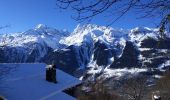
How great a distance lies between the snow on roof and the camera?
3102cm

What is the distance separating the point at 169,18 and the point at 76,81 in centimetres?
3800

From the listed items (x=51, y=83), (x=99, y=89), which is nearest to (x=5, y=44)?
(x=51, y=83)

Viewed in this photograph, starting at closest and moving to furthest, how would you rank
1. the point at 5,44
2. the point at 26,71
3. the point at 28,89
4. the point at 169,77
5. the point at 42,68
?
the point at 5,44
the point at 28,89
the point at 26,71
the point at 42,68
the point at 169,77

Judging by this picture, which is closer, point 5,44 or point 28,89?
point 5,44

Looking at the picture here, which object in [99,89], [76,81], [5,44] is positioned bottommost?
[99,89]

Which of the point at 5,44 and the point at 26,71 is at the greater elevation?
the point at 5,44

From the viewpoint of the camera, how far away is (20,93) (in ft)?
103

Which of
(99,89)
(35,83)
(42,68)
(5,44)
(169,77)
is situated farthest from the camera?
(99,89)

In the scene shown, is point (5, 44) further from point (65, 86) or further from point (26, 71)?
point (65, 86)

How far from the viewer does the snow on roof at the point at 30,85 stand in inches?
1221

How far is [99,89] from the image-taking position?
76.1 m

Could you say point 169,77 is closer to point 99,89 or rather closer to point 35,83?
point 35,83

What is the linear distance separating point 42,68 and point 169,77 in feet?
44.1

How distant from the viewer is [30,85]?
34.4 metres
